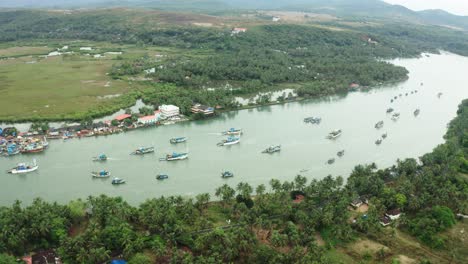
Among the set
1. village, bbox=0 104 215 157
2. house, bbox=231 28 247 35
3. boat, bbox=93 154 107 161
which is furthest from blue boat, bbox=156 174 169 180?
house, bbox=231 28 247 35

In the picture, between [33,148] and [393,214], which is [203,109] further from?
[393,214]

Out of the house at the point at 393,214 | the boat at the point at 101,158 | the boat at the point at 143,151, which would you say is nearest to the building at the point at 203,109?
the boat at the point at 143,151

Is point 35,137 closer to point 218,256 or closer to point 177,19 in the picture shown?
point 218,256

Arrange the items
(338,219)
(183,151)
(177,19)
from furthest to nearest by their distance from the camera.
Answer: (177,19) < (183,151) < (338,219)

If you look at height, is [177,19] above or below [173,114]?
above

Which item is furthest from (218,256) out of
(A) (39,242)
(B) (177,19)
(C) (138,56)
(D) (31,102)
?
(B) (177,19)

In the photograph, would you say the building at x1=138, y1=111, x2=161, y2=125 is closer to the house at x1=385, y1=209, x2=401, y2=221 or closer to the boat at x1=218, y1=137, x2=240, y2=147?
the boat at x1=218, y1=137, x2=240, y2=147

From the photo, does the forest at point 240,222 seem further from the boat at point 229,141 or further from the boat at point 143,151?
the boat at point 143,151
